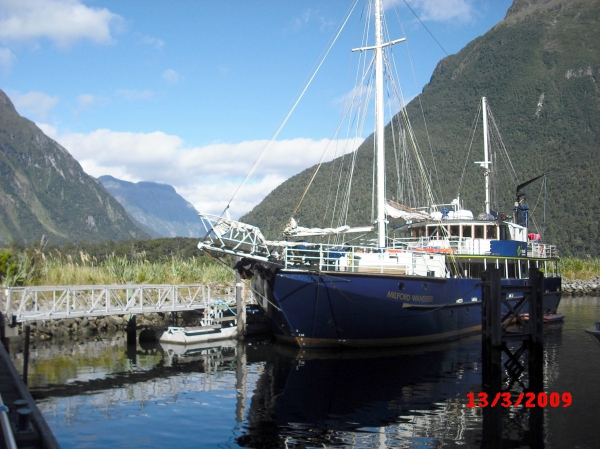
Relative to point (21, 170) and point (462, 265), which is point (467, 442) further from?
point (21, 170)

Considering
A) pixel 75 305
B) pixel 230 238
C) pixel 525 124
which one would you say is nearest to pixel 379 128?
pixel 230 238

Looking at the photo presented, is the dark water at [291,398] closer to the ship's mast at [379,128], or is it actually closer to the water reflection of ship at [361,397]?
the water reflection of ship at [361,397]

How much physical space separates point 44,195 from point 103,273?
145 metres

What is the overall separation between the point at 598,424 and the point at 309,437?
5.99 m

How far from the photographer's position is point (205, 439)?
446 inches

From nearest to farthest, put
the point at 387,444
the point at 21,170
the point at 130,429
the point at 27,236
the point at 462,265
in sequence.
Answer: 1. the point at 387,444
2. the point at 130,429
3. the point at 462,265
4. the point at 27,236
5. the point at 21,170

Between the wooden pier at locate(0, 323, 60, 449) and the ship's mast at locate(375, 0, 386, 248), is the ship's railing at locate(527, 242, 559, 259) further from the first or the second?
the wooden pier at locate(0, 323, 60, 449)

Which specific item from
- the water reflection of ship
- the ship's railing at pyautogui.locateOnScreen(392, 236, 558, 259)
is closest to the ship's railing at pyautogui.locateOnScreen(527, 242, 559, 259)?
the ship's railing at pyautogui.locateOnScreen(392, 236, 558, 259)

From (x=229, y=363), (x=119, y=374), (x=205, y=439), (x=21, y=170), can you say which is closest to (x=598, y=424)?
(x=205, y=439)

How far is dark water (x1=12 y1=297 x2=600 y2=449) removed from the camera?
451 inches

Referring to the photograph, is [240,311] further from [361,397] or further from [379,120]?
[361,397]

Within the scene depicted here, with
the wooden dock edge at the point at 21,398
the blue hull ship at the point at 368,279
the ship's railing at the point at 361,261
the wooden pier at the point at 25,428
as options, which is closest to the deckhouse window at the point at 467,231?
the blue hull ship at the point at 368,279
